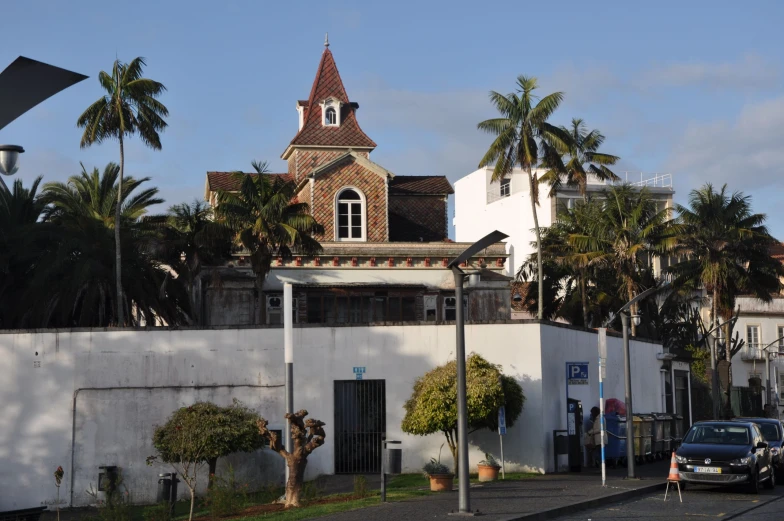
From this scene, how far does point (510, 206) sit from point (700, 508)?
55686 millimetres

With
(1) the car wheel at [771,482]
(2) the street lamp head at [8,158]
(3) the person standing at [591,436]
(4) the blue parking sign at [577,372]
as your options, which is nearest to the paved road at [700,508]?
(1) the car wheel at [771,482]

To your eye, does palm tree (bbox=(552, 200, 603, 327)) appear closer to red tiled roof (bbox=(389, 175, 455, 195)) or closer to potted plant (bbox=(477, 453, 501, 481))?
red tiled roof (bbox=(389, 175, 455, 195))

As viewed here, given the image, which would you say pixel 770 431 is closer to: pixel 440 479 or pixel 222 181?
pixel 440 479

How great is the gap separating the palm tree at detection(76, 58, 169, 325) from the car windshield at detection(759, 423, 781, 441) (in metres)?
24.1

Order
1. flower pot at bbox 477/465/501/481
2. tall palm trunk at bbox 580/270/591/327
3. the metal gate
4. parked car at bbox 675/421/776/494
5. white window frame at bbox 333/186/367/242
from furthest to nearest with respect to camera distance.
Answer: tall palm trunk at bbox 580/270/591/327
white window frame at bbox 333/186/367/242
the metal gate
flower pot at bbox 477/465/501/481
parked car at bbox 675/421/776/494

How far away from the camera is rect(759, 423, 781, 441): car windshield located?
89.5 ft

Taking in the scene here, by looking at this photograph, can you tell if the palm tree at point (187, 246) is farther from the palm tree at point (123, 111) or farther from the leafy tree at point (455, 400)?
the leafy tree at point (455, 400)

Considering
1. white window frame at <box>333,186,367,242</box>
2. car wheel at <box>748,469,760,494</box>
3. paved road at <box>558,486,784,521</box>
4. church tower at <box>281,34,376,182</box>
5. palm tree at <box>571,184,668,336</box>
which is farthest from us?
church tower at <box>281,34,376,182</box>

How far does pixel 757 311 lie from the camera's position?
71.6 metres

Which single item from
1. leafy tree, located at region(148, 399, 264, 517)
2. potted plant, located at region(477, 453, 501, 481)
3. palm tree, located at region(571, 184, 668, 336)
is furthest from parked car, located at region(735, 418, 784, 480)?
palm tree, located at region(571, 184, 668, 336)

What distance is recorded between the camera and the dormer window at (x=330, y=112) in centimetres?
5288

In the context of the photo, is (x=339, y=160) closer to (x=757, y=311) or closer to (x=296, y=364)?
A: (x=296, y=364)

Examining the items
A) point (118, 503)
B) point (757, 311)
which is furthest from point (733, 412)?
point (118, 503)

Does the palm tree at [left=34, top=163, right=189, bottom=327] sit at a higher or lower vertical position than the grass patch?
higher
